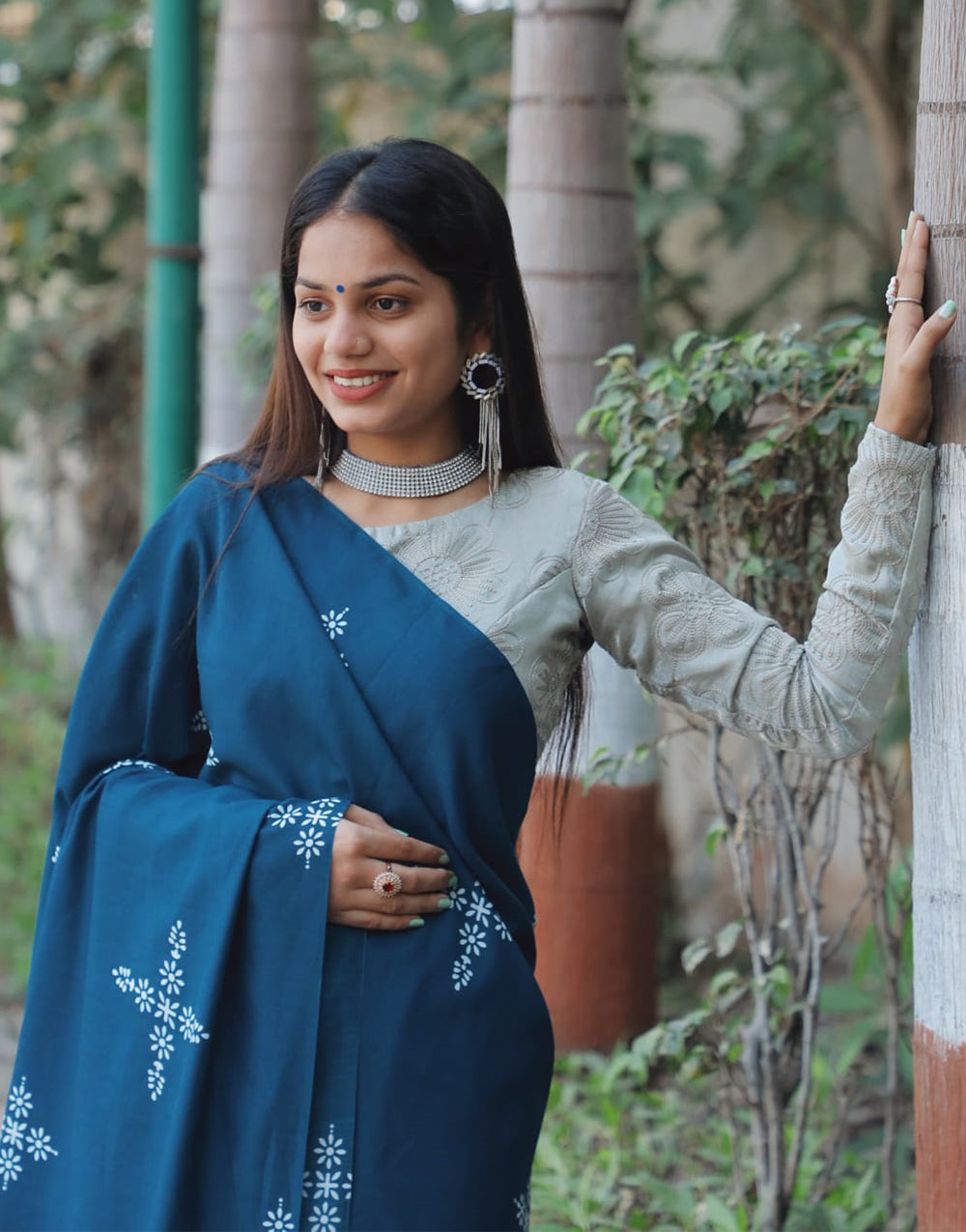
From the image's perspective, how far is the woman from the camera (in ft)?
5.86

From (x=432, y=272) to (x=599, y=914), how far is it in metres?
1.63

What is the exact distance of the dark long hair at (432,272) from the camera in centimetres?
184

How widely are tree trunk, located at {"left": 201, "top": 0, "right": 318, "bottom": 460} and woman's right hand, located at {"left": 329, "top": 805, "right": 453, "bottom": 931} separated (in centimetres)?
253

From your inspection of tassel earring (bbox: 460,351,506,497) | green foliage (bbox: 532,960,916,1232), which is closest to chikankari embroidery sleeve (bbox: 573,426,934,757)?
tassel earring (bbox: 460,351,506,497)

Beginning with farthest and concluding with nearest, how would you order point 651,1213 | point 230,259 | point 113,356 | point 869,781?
point 113,356
point 230,259
point 651,1213
point 869,781

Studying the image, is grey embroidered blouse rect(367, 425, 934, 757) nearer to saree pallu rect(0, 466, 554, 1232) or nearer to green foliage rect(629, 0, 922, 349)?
saree pallu rect(0, 466, 554, 1232)

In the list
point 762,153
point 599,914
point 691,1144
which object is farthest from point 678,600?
point 762,153

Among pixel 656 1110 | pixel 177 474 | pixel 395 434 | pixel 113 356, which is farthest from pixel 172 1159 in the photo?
pixel 113 356

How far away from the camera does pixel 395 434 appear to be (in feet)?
6.39

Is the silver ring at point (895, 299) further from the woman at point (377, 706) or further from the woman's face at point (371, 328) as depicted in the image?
the woman's face at point (371, 328)

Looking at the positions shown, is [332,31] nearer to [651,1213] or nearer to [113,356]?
[113,356]

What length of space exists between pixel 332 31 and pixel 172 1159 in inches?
178

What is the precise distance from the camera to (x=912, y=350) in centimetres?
176

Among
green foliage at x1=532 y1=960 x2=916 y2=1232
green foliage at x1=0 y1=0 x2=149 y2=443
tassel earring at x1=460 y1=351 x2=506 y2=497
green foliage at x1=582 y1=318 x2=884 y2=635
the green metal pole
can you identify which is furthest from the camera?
green foliage at x1=0 y1=0 x2=149 y2=443
